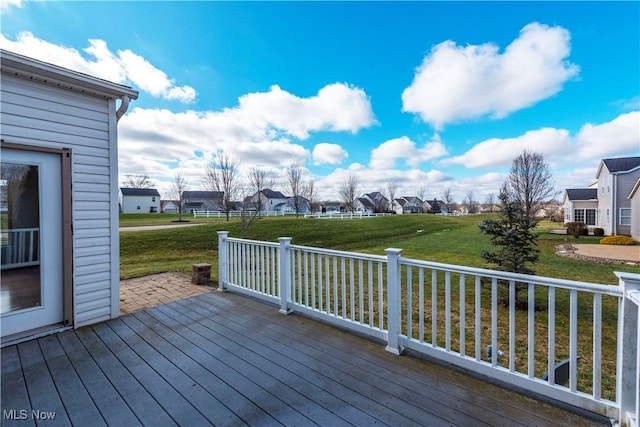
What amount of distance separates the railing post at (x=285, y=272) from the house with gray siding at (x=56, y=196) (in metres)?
2.17

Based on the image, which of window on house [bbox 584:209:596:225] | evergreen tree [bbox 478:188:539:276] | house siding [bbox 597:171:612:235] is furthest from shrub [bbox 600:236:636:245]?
evergreen tree [bbox 478:188:539:276]

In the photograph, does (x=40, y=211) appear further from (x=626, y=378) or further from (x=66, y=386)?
(x=626, y=378)

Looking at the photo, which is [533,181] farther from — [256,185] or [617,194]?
[256,185]

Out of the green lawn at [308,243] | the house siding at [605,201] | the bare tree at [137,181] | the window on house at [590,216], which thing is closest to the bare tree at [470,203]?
the window on house at [590,216]

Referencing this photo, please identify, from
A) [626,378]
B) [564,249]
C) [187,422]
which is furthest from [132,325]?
[564,249]

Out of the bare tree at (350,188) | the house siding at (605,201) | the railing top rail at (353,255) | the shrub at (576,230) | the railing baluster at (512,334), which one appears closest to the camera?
the railing baluster at (512,334)

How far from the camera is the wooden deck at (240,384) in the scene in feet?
5.98

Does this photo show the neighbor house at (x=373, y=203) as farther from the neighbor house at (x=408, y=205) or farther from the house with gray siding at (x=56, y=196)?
the house with gray siding at (x=56, y=196)

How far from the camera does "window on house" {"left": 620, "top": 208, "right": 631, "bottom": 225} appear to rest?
15703 mm

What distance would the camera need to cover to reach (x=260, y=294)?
4176 mm

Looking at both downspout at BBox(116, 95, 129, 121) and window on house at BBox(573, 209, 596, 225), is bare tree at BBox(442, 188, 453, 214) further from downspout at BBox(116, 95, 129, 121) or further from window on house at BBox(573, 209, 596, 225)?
downspout at BBox(116, 95, 129, 121)

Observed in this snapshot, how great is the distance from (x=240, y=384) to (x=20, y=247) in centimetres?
297

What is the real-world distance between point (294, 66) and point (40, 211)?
782 centimetres

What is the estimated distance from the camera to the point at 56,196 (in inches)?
124
